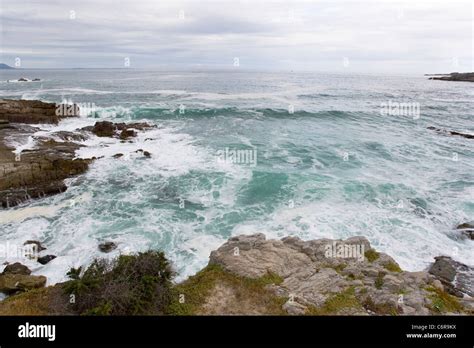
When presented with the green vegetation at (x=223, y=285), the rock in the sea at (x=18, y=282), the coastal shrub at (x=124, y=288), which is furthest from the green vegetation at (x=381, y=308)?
the rock in the sea at (x=18, y=282)

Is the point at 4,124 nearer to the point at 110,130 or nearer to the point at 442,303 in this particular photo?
the point at 110,130

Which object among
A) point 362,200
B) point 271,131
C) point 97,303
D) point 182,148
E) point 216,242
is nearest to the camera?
point 97,303

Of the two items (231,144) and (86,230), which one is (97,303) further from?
(231,144)

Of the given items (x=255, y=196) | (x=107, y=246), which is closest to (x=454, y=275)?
(x=255, y=196)

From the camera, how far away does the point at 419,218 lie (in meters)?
17.8

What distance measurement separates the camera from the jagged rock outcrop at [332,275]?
9797mm

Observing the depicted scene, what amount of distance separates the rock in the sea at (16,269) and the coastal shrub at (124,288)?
447 cm

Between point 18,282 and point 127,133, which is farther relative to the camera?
point 127,133

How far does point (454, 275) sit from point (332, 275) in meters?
5.82

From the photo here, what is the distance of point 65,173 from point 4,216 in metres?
5.59

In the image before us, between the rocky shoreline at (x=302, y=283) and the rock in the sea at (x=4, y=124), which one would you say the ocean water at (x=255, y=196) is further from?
the rock in the sea at (x=4, y=124)

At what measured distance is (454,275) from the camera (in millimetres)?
13070

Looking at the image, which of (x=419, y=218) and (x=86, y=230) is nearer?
(x=86, y=230)
